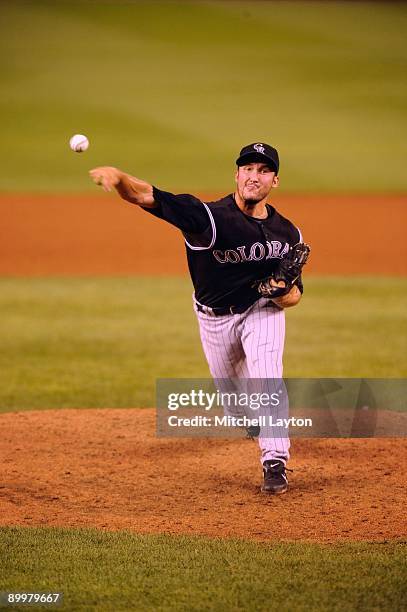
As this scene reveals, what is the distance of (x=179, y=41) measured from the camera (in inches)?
1096

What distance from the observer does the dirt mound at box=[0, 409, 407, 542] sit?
16.3ft

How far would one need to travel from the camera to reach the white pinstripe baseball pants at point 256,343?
559 centimetres

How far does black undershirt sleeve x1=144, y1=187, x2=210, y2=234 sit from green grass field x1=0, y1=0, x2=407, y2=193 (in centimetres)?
1385

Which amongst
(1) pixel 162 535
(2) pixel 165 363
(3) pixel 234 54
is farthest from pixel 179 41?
(1) pixel 162 535

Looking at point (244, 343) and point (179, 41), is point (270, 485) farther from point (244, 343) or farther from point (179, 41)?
point (179, 41)

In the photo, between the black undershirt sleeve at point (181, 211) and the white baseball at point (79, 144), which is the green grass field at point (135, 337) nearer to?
the black undershirt sleeve at point (181, 211)

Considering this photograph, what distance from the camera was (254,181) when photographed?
5.59 m

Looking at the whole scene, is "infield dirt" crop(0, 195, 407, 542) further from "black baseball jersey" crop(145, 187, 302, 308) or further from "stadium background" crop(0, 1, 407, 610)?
"black baseball jersey" crop(145, 187, 302, 308)

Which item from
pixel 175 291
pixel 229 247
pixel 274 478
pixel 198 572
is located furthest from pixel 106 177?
pixel 175 291

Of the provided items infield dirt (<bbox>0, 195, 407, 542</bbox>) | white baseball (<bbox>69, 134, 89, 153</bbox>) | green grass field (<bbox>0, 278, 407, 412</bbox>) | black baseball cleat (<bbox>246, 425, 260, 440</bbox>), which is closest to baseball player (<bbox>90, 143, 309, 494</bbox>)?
infield dirt (<bbox>0, 195, 407, 542</bbox>)

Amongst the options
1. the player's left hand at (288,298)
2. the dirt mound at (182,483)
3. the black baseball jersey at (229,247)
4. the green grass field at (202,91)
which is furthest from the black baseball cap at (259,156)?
the green grass field at (202,91)

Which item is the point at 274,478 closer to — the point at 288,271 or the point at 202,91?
the point at 288,271

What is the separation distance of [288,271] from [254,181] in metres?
0.52

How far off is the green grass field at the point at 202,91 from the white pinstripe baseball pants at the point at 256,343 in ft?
43.6
